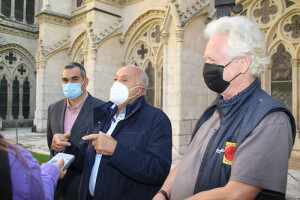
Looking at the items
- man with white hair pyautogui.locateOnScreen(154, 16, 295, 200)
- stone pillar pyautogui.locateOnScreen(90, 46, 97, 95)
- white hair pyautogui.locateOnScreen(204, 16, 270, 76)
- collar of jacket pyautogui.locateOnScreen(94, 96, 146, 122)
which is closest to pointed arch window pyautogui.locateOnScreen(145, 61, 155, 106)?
stone pillar pyautogui.locateOnScreen(90, 46, 97, 95)

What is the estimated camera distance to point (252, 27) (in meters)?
1.38

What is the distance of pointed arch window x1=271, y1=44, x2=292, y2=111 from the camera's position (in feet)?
22.4

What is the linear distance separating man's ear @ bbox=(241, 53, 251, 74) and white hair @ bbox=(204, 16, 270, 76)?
0.05 feet

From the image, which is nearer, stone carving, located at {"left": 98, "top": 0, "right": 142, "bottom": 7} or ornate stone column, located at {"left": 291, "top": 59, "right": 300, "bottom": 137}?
ornate stone column, located at {"left": 291, "top": 59, "right": 300, "bottom": 137}

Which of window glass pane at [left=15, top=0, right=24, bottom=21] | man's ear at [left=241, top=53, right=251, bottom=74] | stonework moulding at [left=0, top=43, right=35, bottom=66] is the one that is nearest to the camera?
man's ear at [left=241, top=53, right=251, bottom=74]

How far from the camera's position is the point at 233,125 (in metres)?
1.32

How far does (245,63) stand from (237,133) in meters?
0.42

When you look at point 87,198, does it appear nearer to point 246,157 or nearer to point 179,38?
point 246,157

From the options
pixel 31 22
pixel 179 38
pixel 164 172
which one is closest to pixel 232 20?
pixel 164 172

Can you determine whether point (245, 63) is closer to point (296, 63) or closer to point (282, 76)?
point (296, 63)

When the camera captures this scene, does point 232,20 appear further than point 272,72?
No

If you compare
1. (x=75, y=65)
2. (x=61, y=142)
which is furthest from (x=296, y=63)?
(x=61, y=142)

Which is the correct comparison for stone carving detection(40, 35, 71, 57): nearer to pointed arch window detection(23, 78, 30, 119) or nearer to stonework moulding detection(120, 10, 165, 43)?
stonework moulding detection(120, 10, 165, 43)

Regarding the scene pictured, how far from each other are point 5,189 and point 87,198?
140 centimetres
